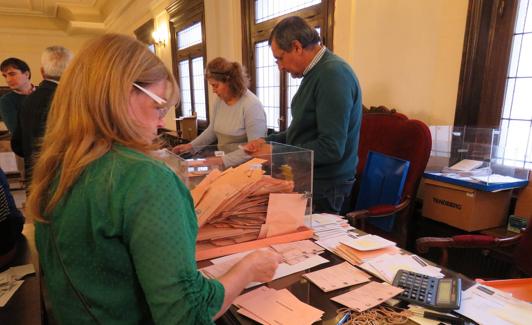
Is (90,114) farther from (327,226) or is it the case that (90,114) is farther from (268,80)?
(268,80)

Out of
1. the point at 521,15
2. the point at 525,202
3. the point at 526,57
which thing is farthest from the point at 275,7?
the point at 525,202

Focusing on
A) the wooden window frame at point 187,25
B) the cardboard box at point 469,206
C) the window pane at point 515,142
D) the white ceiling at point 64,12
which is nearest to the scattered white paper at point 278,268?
the cardboard box at point 469,206

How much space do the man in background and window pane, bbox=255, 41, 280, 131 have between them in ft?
7.61

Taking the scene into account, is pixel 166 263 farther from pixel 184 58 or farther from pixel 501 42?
pixel 184 58

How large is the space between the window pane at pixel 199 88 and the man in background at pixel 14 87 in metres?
2.40

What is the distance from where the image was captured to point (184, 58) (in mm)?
5543

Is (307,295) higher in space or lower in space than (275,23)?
lower

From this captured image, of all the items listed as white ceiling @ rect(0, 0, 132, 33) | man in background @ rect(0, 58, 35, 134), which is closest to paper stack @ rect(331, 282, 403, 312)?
man in background @ rect(0, 58, 35, 134)

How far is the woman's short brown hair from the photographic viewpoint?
2135 mm

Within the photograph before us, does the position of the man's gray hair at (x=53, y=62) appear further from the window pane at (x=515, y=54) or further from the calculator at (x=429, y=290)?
the window pane at (x=515, y=54)

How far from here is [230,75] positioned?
84.7 inches

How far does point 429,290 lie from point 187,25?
5047mm

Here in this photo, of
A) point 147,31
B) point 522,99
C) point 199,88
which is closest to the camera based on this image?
point 522,99

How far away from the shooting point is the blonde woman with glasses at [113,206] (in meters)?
0.55
